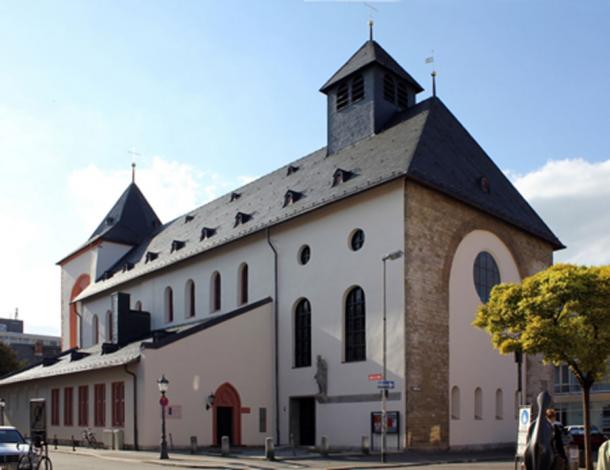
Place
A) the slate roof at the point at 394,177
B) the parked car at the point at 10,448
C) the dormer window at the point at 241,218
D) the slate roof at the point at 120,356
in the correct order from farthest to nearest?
1. the dormer window at the point at 241,218
2. the slate roof at the point at 120,356
3. the slate roof at the point at 394,177
4. the parked car at the point at 10,448

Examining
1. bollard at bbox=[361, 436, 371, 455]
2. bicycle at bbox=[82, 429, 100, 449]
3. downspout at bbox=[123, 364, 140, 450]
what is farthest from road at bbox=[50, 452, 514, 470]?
bicycle at bbox=[82, 429, 100, 449]

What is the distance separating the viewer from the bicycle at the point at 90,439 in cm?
3369

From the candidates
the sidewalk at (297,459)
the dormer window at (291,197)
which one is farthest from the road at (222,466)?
the dormer window at (291,197)

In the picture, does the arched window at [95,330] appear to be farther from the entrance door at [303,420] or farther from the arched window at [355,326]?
the arched window at [355,326]

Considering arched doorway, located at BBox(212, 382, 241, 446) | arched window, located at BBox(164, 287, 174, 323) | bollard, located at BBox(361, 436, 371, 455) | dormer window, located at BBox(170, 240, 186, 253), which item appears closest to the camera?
bollard, located at BBox(361, 436, 371, 455)

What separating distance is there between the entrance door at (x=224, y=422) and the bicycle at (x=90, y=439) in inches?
252

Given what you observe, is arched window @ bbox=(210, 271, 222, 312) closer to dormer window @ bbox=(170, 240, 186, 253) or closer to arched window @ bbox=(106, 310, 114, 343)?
dormer window @ bbox=(170, 240, 186, 253)

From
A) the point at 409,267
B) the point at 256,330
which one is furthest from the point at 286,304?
the point at 409,267

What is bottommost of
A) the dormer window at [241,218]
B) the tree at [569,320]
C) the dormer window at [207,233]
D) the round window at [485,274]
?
the tree at [569,320]

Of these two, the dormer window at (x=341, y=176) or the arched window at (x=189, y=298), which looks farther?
the arched window at (x=189, y=298)

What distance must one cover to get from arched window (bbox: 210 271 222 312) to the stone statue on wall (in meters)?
9.79

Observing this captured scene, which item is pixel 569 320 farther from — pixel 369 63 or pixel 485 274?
pixel 369 63

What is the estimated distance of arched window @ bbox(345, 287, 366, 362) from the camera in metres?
28.5

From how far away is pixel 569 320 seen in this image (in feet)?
67.4
